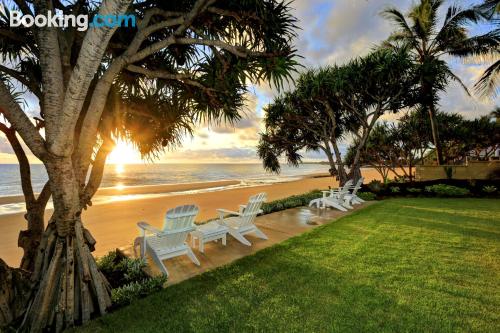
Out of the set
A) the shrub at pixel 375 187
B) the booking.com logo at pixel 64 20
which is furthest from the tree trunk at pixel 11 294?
the shrub at pixel 375 187

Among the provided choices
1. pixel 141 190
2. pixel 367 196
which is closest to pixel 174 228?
pixel 367 196

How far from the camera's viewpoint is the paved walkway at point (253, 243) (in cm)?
434

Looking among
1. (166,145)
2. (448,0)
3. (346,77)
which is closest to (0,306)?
(166,145)

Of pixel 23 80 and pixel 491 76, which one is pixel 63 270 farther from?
pixel 491 76

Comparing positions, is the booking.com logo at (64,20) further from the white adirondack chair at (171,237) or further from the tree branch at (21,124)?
the white adirondack chair at (171,237)

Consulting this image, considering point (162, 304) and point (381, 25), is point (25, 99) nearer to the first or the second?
point (162, 304)

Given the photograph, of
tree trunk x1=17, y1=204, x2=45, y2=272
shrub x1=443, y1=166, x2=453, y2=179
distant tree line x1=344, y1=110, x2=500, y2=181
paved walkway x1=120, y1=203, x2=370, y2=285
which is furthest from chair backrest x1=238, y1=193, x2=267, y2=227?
distant tree line x1=344, y1=110, x2=500, y2=181

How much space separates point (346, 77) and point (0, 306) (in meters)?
13.2

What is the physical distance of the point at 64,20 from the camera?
3.28 meters

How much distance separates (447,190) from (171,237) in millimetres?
14021

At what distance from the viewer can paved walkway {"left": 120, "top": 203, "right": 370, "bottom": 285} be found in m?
4.34

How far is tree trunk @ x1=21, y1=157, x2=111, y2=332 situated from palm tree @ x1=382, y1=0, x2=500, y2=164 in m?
14.2

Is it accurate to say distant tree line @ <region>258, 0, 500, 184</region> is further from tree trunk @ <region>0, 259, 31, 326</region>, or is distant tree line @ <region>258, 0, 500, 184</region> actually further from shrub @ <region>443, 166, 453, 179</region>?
tree trunk @ <region>0, 259, 31, 326</region>

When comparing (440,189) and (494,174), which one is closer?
(440,189)
